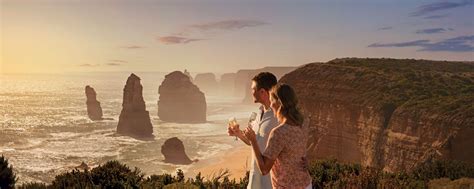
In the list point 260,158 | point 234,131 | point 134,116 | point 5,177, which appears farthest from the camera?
point 134,116

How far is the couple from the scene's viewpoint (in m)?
5.99

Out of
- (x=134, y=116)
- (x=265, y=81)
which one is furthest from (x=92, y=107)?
(x=265, y=81)

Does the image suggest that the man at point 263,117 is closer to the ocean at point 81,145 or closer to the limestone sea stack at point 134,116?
the ocean at point 81,145

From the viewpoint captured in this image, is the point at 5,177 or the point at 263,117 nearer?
the point at 263,117

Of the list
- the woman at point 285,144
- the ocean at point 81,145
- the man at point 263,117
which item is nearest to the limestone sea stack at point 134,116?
the ocean at point 81,145

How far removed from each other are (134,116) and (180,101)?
39.8 m

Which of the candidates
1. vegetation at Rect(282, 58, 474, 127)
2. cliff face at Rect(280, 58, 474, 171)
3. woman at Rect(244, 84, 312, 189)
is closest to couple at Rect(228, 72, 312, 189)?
woman at Rect(244, 84, 312, 189)

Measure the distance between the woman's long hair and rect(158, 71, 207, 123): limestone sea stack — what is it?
459ft

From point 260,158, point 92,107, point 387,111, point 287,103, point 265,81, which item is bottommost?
point 92,107

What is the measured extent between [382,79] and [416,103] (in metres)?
9.35

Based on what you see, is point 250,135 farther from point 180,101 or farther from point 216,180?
point 180,101

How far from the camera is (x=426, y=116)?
3909 cm

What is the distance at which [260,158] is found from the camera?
5.93 meters

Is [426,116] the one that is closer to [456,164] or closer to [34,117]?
[456,164]
